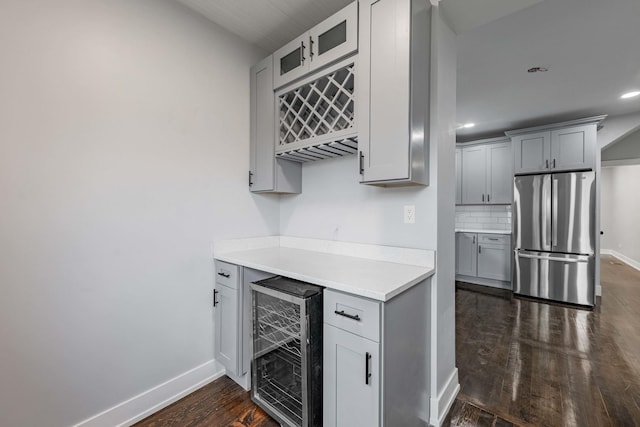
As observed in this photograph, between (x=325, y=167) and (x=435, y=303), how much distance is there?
1305 millimetres

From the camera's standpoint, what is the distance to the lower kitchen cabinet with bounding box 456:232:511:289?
4.28 m

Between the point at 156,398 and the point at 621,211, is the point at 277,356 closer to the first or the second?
the point at 156,398

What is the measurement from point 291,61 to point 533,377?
9.70ft

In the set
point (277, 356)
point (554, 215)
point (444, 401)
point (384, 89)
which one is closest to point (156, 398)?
point (277, 356)

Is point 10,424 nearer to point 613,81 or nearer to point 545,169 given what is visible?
point 613,81

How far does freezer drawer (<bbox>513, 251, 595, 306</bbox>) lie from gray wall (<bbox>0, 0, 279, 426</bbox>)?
13.9 feet

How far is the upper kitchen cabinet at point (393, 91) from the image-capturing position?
4.66 ft

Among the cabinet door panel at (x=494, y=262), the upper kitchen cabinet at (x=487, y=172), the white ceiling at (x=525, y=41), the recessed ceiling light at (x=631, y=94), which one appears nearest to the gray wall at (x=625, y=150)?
the white ceiling at (x=525, y=41)

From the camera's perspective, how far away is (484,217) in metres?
4.95

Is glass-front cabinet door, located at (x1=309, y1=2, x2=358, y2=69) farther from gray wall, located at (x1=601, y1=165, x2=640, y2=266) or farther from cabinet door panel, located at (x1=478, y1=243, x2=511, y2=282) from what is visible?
gray wall, located at (x1=601, y1=165, x2=640, y2=266)

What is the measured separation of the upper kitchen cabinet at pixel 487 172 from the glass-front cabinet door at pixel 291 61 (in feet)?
12.8

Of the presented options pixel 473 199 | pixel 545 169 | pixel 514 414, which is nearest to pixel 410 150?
pixel 514 414

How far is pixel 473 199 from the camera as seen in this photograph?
4793 mm

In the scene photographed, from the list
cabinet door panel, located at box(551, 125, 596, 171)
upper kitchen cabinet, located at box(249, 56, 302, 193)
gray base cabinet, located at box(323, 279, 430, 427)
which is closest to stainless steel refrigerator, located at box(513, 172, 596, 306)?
cabinet door panel, located at box(551, 125, 596, 171)
